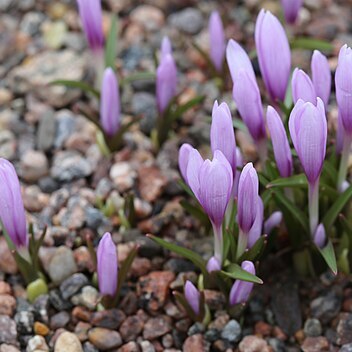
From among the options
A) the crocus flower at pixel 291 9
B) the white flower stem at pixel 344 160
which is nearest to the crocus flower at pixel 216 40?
the crocus flower at pixel 291 9

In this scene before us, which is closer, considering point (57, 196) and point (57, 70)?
point (57, 196)

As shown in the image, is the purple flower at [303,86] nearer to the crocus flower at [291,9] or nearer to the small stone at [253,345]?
the small stone at [253,345]

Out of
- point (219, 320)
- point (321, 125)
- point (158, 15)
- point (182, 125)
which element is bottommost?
point (219, 320)

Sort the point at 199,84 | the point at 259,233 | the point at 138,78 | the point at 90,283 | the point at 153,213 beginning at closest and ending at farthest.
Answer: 1. the point at 259,233
2. the point at 90,283
3. the point at 153,213
4. the point at 138,78
5. the point at 199,84

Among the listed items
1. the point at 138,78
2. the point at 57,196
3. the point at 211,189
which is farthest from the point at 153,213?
the point at 211,189

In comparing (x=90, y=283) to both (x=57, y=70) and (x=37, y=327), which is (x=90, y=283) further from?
(x=57, y=70)

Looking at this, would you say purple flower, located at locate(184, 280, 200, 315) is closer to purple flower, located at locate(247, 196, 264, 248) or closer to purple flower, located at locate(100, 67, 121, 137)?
purple flower, located at locate(247, 196, 264, 248)

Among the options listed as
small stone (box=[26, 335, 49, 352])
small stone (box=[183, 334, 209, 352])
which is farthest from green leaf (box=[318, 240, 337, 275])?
small stone (box=[26, 335, 49, 352])
